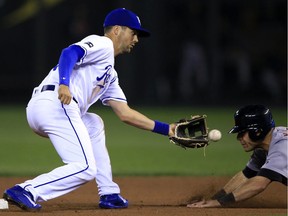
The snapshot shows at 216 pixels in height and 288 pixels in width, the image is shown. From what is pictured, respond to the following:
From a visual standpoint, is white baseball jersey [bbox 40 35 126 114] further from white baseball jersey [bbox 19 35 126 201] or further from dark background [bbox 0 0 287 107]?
dark background [bbox 0 0 287 107]

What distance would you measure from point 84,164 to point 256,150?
5.17ft

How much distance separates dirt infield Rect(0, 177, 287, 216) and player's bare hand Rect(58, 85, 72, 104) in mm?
904

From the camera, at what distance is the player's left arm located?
675 centimetres

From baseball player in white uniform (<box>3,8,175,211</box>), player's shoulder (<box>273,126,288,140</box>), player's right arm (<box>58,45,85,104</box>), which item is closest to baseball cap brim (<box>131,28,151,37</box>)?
baseball player in white uniform (<box>3,8,175,211</box>)

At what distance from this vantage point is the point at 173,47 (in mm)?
20312

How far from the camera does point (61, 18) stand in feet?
65.4

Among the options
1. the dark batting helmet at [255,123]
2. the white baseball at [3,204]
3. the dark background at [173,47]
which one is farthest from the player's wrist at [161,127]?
the dark background at [173,47]

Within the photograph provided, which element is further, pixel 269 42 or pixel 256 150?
Answer: pixel 269 42

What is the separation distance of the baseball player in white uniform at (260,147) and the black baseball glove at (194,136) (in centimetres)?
35

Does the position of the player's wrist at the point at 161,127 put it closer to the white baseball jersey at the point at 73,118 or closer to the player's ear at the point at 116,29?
the white baseball jersey at the point at 73,118

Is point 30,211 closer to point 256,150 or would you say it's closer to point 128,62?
point 256,150

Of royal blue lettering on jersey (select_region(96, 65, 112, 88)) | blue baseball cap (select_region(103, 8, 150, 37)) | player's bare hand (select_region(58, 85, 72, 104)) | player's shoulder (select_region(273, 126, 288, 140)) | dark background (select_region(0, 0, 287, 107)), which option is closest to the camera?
player's bare hand (select_region(58, 85, 72, 104))

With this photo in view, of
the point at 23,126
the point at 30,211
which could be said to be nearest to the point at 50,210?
the point at 30,211

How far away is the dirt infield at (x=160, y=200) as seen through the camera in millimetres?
6348
